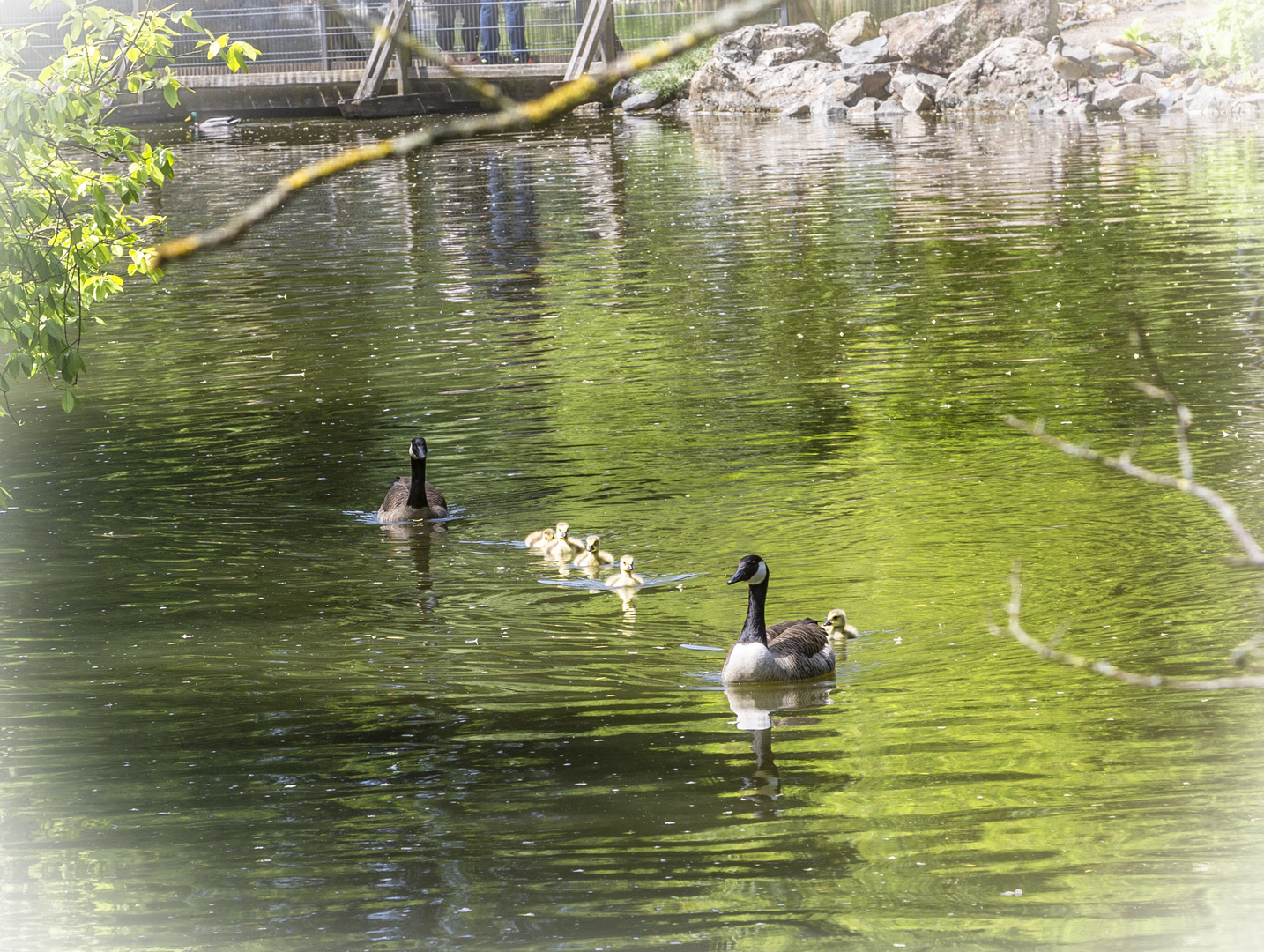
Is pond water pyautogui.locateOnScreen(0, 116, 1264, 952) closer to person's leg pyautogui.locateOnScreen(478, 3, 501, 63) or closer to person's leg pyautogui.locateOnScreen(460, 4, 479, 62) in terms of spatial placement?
person's leg pyautogui.locateOnScreen(478, 3, 501, 63)

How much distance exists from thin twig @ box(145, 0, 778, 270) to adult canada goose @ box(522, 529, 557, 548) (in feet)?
32.5

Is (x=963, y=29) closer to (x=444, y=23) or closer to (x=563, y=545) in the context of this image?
(x=444, y=23)

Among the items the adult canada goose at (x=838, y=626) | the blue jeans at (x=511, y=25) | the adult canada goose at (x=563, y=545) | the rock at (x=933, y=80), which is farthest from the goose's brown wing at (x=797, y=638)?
the blue jeans at (x=511, y=25)

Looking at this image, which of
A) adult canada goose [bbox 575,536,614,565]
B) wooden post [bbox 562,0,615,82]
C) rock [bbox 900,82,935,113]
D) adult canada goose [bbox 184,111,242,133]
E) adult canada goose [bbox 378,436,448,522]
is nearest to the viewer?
adult canada goose [bbox 575,536,614,565]

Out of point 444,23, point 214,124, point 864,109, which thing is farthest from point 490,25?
point 864,109

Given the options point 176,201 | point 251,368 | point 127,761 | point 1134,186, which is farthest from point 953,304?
point 176,201

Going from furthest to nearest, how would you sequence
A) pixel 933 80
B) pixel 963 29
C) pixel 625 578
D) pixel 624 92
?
1. pixel 624 92
2. pixel 933 80
3. pixel 963 29
4. pixel 625 578

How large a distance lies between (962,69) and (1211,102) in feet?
29.6

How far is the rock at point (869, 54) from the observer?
5441cm

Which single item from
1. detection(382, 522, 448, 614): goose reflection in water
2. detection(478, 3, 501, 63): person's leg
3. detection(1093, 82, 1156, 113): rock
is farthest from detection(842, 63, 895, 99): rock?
detection(382, 522, 448, 614): goose reflection in water

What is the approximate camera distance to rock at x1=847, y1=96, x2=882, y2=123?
173 ft

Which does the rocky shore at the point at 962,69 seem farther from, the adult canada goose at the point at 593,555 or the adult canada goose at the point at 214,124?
the adult canada goose at the point at 593,555

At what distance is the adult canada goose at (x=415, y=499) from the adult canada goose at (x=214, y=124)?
47.6 metres

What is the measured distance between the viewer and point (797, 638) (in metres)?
9.90
